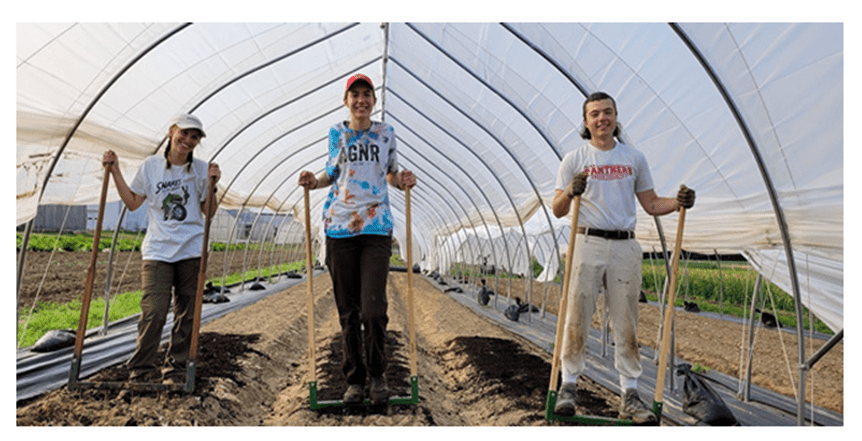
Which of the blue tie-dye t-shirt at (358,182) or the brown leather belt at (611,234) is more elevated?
the blue tie-dye t-shirt at (358,182)

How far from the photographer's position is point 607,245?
3160mm

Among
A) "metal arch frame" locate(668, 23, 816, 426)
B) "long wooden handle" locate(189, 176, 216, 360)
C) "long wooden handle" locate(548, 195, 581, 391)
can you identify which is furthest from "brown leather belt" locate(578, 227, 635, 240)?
"long wooden handle" locate(189, 176, 216, 360)

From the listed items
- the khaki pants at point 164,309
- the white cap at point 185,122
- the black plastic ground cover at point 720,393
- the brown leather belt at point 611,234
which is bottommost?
the black plastic ground cover at point 720,393

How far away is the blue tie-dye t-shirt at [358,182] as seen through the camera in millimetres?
3307

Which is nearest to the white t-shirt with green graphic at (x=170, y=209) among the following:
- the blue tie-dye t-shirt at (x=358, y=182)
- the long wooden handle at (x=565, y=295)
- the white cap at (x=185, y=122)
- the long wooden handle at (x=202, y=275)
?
the long wooden handle at (x=202, y=275)

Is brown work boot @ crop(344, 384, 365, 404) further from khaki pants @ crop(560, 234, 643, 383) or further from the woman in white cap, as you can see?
the woman in white cap

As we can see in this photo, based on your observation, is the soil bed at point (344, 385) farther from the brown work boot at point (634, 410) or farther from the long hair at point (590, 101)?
the long hair at point (590, 101)

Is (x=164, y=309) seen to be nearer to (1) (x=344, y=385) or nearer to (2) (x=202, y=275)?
(2) (x=202, y=275)

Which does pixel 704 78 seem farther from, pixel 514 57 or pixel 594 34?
pixel 514 57

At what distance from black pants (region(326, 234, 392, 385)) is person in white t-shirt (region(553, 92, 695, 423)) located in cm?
105

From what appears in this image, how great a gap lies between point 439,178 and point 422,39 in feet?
26.1

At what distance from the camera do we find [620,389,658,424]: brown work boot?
314cm

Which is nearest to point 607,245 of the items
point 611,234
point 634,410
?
point 611,234

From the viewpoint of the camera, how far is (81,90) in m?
4.81
